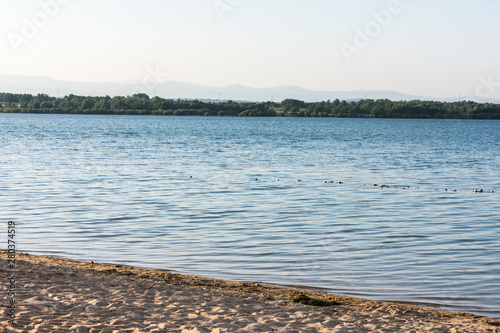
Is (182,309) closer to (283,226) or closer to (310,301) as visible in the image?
(310,301)

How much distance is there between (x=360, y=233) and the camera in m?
17.4

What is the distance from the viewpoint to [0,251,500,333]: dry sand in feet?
28.1

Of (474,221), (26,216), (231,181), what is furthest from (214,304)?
(231,181)

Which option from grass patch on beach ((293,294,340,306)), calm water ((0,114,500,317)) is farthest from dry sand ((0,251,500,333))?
calm water ((0,114,500,317))

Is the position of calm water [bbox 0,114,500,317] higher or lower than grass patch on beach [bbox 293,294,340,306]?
lower

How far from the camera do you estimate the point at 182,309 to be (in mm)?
9531

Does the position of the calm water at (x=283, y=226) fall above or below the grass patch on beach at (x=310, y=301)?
below

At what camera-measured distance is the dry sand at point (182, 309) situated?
337 inches

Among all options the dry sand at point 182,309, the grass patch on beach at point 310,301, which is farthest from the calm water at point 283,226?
the grass patch on beach at point 310,301

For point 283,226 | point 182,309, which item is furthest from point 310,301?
point 283,226

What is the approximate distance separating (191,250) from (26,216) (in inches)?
291

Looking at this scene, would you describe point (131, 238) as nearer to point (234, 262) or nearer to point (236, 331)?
point (234, 262)

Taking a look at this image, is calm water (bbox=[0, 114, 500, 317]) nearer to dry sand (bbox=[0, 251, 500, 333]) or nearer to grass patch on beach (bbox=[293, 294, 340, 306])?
dry sand (bbox=[0, 251, 500, 333])

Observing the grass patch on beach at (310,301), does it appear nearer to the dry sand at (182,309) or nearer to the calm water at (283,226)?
the dry sand at (182,309)
